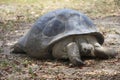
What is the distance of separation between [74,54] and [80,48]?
29cm

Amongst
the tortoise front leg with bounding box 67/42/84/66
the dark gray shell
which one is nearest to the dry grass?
the tortoise front leg with bounding box 67/42/84/66

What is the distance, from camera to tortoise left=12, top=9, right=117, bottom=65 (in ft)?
21.4

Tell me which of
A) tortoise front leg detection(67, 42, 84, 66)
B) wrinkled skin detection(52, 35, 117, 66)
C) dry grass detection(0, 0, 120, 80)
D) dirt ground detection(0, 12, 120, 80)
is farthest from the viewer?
wrinkled skin detection(52, 35, 117, 66)

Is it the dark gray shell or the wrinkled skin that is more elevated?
the dark gray shell

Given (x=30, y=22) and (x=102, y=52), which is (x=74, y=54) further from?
(x=30, y=22)

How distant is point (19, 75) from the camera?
5957 millimetres

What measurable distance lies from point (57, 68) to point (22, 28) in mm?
4337

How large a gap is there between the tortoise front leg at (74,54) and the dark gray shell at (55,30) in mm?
167

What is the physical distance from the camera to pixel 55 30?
663 centimetres

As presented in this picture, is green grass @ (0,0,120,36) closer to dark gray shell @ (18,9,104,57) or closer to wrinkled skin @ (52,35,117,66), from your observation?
dark gray shell @ (18,9,104,57)

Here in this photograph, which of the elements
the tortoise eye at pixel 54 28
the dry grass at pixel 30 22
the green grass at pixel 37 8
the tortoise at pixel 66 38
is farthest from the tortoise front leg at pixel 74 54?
the green grass at pixel 37 8

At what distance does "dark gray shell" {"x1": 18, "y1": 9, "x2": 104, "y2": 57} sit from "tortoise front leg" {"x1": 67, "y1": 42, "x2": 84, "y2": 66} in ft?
0.55

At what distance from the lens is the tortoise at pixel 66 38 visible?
652 centimetres

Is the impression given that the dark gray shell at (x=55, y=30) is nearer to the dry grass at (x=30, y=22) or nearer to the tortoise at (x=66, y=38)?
the tortoise at (x=66, y=38)
